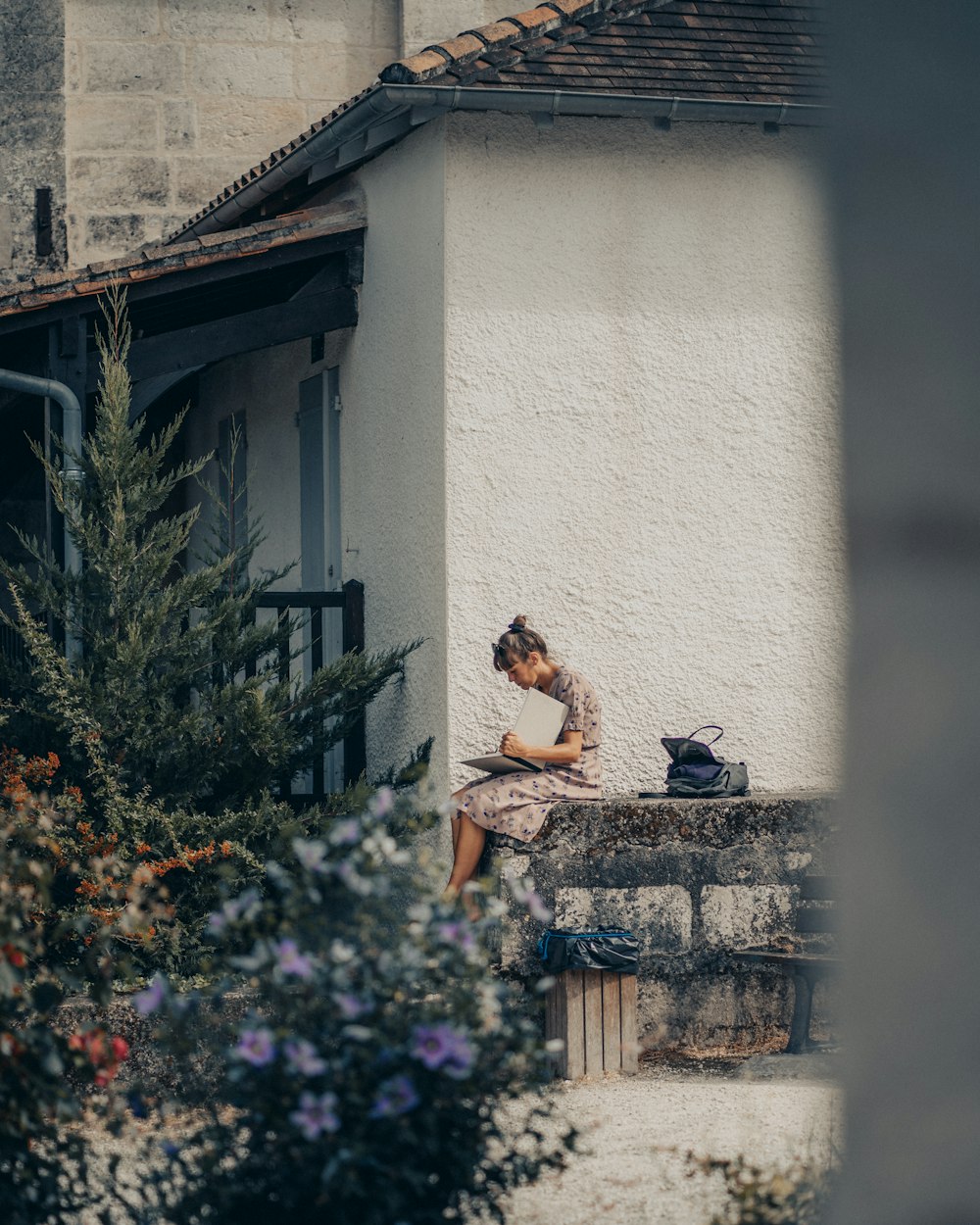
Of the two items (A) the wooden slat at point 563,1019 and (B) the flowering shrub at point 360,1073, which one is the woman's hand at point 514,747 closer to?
(A) the wooden slat at point 563,1019

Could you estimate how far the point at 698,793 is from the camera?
7121 mm

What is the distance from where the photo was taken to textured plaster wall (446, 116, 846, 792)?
7.60 metres

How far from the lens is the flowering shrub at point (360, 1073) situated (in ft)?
10.6

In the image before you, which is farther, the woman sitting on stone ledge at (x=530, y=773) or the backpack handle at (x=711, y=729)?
the backpack handle at (x=711, y=729)

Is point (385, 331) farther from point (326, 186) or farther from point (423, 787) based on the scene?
point (423, 787)

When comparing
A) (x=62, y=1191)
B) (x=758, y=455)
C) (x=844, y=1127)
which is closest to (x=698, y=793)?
(x=758, y=455)

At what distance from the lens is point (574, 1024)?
6574 millimetres

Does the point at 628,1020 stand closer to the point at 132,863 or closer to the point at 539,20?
the point at 132,863

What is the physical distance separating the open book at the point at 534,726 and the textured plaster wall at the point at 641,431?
45cm

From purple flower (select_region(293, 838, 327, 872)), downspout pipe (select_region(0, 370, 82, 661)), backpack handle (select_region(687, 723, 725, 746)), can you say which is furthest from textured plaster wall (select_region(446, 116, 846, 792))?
purple flower (select_region(293, 838, 327, 872))

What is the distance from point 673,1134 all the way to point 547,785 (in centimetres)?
175

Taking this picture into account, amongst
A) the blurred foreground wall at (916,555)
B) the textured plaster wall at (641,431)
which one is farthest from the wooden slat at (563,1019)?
the blurred foreground wall at (916,555)

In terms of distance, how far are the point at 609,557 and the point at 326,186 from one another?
9.78 feet

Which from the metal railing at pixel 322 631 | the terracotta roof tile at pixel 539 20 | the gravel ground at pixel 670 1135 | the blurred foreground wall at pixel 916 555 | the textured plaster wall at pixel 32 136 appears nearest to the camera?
the blurred foreground wall at pixel 916 555
